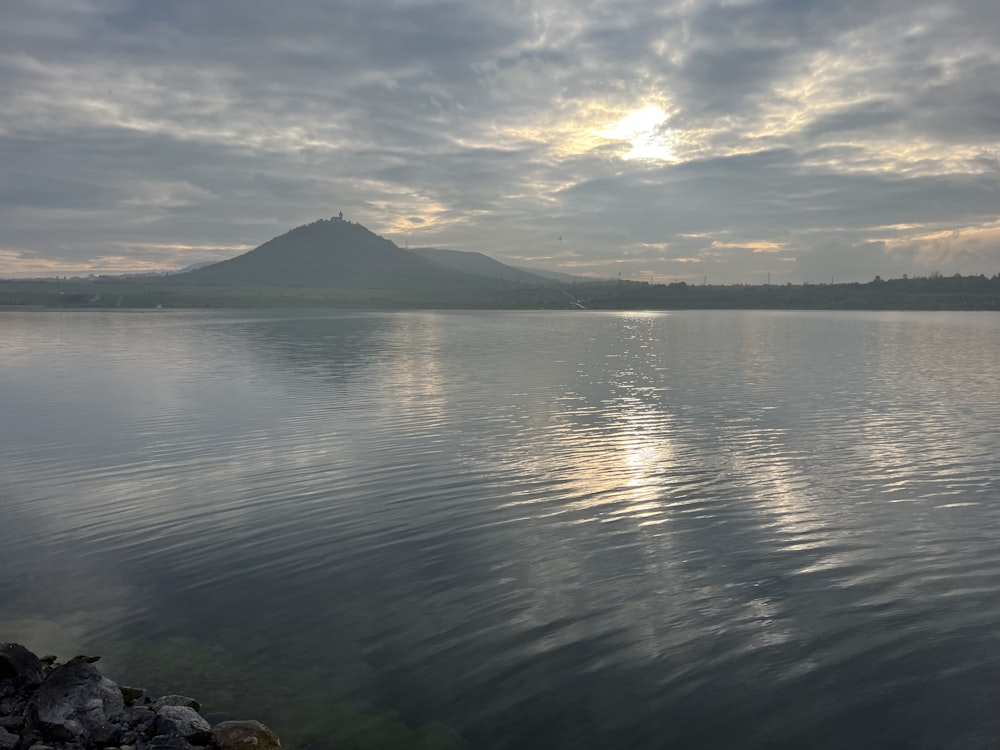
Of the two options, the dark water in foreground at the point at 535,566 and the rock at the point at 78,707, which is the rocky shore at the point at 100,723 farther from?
the dark water in foreground at the point at 535,566

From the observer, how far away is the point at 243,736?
9820 millimetres

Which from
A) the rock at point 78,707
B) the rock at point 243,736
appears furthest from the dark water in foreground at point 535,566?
the rock at point 78,707

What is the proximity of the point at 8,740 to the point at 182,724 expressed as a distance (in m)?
2.26

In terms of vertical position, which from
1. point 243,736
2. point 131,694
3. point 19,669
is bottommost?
point 131,694

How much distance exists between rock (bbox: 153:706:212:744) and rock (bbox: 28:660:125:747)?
66 cm

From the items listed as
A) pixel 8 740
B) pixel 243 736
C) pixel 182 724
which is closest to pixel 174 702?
pixel 182 724

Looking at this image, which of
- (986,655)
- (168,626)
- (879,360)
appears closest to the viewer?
(986,655)

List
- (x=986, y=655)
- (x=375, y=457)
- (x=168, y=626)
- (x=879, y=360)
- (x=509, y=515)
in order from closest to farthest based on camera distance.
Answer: (x=986, y=655)
(x=168, y=626)
(x=509, y=515)
(x=375, y=457)
(x=879, y=360)

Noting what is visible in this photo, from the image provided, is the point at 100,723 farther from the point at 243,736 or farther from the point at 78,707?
the point at 243,736

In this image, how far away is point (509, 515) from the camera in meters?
19.9

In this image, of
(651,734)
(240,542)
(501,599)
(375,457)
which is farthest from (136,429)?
(651,734)

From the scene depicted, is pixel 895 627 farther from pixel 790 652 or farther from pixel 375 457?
pixel 375 457

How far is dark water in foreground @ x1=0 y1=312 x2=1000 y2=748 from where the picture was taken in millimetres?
11016

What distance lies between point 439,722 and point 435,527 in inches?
338
